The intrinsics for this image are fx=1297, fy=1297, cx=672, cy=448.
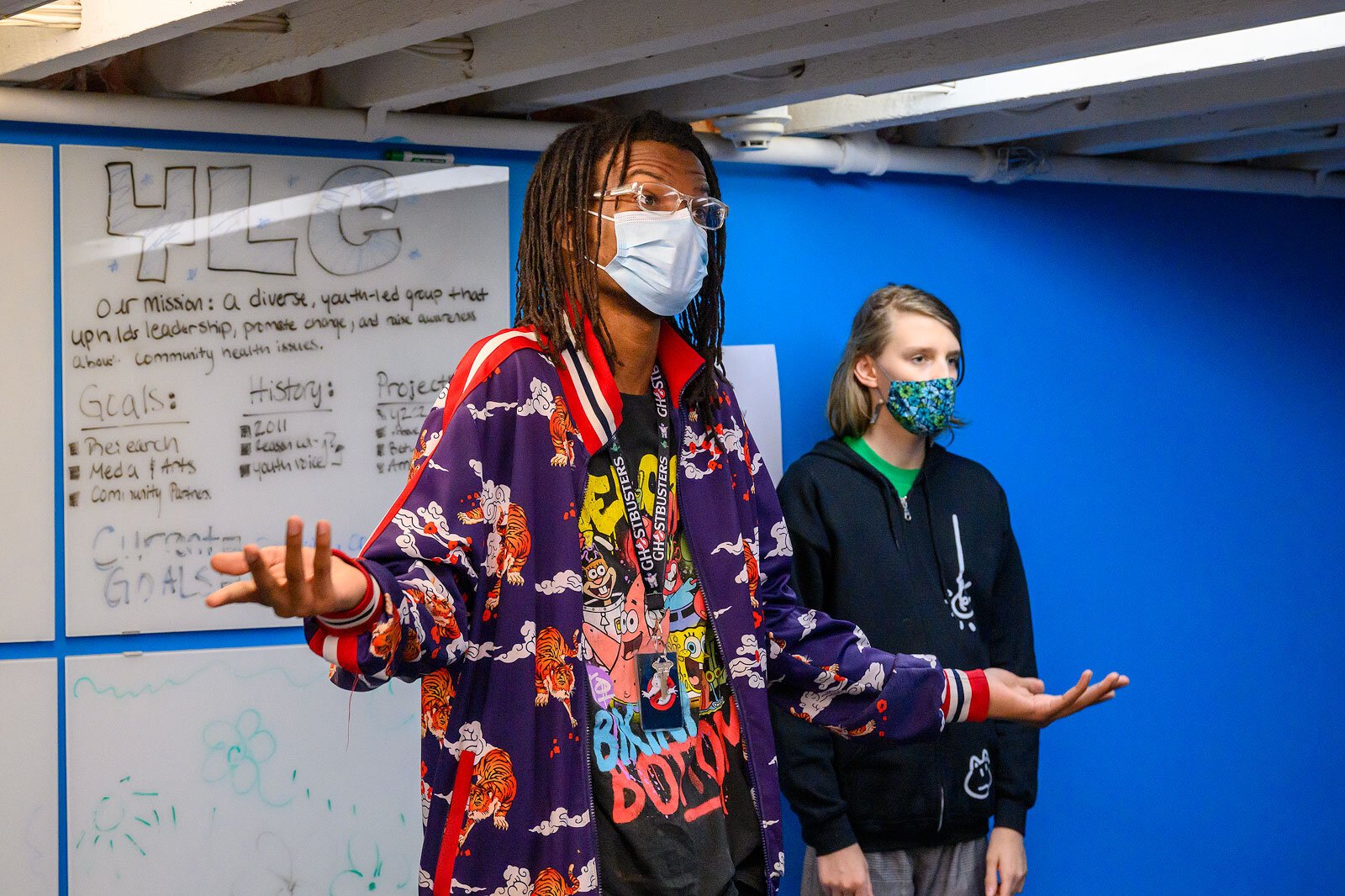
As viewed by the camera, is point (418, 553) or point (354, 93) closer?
point (418, 553)

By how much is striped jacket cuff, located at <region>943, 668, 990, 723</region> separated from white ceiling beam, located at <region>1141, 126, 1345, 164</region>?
220 cm

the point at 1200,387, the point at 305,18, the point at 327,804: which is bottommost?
the point at 327,804

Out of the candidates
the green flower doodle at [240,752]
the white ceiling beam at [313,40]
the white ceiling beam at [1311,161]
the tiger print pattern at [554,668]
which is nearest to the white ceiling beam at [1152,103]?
the white ceiling beam at [1311,161]

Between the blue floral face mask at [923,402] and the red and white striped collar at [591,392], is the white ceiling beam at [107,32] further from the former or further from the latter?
the blue floral face mask at [923,402]

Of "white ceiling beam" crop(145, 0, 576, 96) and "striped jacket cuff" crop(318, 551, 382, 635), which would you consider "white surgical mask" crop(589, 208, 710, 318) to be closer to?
"white ceiling beam" crop(145, 0, 576, 96)

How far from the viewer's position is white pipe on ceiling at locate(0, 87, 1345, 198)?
2.74m

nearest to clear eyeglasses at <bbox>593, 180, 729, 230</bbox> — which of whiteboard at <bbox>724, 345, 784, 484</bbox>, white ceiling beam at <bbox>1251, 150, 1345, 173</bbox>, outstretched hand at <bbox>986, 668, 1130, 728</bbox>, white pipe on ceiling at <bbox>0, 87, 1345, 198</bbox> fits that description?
outstretched hand at <bbox>986, 668, 1130, 728</bbox>

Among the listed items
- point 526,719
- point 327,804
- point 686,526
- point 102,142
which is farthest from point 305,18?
point 327,804

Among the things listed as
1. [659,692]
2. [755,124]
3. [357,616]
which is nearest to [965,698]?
[659,692]

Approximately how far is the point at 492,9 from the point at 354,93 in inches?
32.6

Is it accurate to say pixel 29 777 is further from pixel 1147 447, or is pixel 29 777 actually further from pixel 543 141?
pixel 1147 447

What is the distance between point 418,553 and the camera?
162cm

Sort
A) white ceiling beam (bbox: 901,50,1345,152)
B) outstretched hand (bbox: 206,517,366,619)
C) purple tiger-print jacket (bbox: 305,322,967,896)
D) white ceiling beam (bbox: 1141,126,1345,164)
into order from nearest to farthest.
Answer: outstretched hand (bbox: 206,517,366,619)
purple tiger-print jacket (bbox: 305,322,967,896)
white ceiling beam (bbox: 901,50,1345,152)
white ceiling beam (bbox: 1141,126,1345,164)

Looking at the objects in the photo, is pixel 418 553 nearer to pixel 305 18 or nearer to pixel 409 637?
pixel 409 637
